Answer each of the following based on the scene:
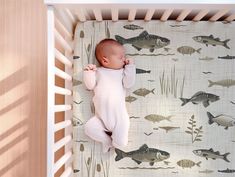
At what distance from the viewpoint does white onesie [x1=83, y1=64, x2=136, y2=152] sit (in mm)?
1431

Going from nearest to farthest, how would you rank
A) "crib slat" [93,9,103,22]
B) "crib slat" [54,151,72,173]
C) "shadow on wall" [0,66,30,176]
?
"crib slat" [54,151,72,173]
"crib slat" [93,9,103,22]
"shadow on wall" [0,66,30,176]

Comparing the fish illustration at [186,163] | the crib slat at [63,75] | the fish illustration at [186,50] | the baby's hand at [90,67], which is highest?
the fish illustration at [186,50]

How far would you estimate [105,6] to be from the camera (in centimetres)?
124

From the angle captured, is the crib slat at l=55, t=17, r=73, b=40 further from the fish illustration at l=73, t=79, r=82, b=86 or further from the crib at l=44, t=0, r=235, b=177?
the fish illustration at l=73, t=79, r=82, b=86

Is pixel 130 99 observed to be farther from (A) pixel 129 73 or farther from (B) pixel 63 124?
(B) pixel 63 124

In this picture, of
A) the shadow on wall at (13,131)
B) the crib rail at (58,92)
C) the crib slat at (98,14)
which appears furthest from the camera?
the shadow on wall at (13,131)

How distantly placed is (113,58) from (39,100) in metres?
0.41

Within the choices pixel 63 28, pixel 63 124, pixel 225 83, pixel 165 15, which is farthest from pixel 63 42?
pixel 225 83

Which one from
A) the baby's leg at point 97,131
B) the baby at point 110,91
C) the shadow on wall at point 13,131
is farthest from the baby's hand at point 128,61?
the shadow on wall at point 13,131

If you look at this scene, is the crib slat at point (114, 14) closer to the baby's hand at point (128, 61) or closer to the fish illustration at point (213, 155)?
the baby's hand at point (128, 61)

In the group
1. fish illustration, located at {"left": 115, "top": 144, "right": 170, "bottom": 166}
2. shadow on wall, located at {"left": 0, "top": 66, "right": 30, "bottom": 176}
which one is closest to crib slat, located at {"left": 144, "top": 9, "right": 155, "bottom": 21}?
fish illustration, located at {"left": 115, "top": 144, "right": 170, "bottom": 166}

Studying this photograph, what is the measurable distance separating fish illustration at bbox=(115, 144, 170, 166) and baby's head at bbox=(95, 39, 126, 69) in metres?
0.32

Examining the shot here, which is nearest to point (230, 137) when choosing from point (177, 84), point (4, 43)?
point (177, 84)

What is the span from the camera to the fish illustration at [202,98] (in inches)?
59.5
